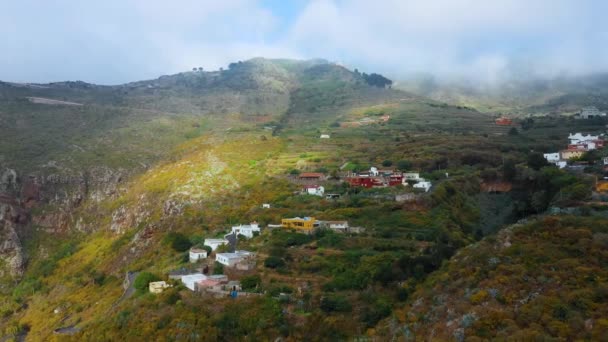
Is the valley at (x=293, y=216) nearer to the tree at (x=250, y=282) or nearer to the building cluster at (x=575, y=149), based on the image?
the tree at (x=250, y=282)

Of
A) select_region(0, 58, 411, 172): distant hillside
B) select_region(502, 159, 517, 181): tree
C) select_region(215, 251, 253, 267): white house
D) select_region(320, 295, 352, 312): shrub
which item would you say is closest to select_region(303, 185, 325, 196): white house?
select_region(215, 251, 253, 267): white house

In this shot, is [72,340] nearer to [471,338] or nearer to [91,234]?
[471,338]

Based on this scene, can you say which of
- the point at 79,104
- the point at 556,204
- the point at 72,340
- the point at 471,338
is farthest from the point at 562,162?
the point at 79,104

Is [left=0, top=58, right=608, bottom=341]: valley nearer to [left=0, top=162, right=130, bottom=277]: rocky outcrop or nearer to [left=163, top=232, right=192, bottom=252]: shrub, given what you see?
→ [left=163, top=232, right=192, bottom=252]: shrub

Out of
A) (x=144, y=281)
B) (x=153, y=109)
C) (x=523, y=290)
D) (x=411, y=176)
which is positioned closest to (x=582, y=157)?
(x=411, y=176)

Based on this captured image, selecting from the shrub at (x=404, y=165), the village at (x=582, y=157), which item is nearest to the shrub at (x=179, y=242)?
the shrub at (x=404, y=165)

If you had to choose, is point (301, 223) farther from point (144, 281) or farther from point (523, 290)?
point (523, 290)

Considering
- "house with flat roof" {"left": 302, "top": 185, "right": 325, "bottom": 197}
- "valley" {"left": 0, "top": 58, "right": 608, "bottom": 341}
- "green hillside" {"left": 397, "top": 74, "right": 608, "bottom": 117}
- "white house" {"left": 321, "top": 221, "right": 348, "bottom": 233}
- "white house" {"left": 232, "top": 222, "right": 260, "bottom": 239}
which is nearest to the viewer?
"valley" {"left": 0, "top": 58, "right": 608, "bottom": 341}
